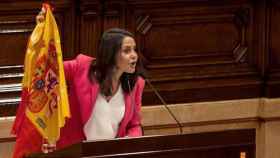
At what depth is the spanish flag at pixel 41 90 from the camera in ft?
11.9

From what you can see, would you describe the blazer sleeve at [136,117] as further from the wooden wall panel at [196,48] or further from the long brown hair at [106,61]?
the wooden wall panel at [196,48]

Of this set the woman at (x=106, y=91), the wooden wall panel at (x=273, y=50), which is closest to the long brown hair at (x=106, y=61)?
the woman at (x=106, y=91)

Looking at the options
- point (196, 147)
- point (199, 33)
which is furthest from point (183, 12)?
point (196, 147)

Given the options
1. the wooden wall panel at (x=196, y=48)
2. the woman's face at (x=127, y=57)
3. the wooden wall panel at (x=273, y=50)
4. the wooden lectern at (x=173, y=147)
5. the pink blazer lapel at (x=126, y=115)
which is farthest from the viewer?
the wooden wall panel at (x=273, y=50)

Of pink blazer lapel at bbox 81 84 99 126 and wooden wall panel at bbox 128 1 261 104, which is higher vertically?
wooden wall panel at bbox 128 1 261 104

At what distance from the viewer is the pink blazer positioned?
3662 mm

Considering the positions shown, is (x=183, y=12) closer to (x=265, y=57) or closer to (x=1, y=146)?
(x=265, y=57)

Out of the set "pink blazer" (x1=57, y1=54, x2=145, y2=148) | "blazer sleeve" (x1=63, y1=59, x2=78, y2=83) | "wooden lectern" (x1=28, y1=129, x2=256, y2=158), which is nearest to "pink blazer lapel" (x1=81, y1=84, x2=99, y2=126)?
"pink blazer" (x1=57, y1=54, x2=145, y2=148)

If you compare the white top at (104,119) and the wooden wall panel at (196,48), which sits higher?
the wooden wall panel at (196,48)

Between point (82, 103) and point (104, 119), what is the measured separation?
13cm

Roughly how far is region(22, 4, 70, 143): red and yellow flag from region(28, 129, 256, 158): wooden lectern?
0.59 metres

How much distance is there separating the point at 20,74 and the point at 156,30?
860 millimetres

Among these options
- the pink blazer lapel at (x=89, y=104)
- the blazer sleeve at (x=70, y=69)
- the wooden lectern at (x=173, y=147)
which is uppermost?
the blazer sleeve at (x=70, y=69)

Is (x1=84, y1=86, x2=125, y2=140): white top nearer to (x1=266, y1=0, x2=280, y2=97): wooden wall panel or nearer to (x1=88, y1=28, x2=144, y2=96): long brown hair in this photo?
(x1=88, y1=28, x2=144, y2=96): long brown hair
